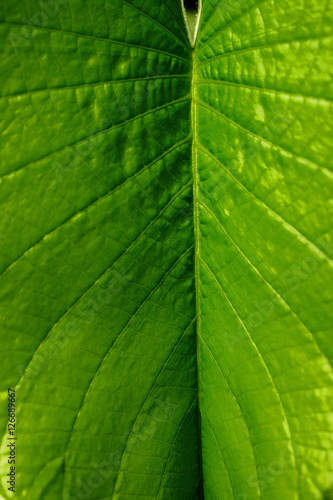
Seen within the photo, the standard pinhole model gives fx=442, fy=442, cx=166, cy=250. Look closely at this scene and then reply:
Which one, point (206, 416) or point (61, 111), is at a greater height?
point (61, 111)

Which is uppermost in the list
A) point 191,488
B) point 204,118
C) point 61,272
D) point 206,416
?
point 204,118

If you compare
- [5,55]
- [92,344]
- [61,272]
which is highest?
[5,55]

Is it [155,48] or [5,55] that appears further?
[155,48]

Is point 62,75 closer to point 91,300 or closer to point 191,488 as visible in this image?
point 91,300

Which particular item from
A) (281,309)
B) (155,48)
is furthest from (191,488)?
(155,48)

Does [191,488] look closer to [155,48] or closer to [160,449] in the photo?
[160,449]

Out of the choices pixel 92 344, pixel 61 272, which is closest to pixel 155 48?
pixel 61 272
